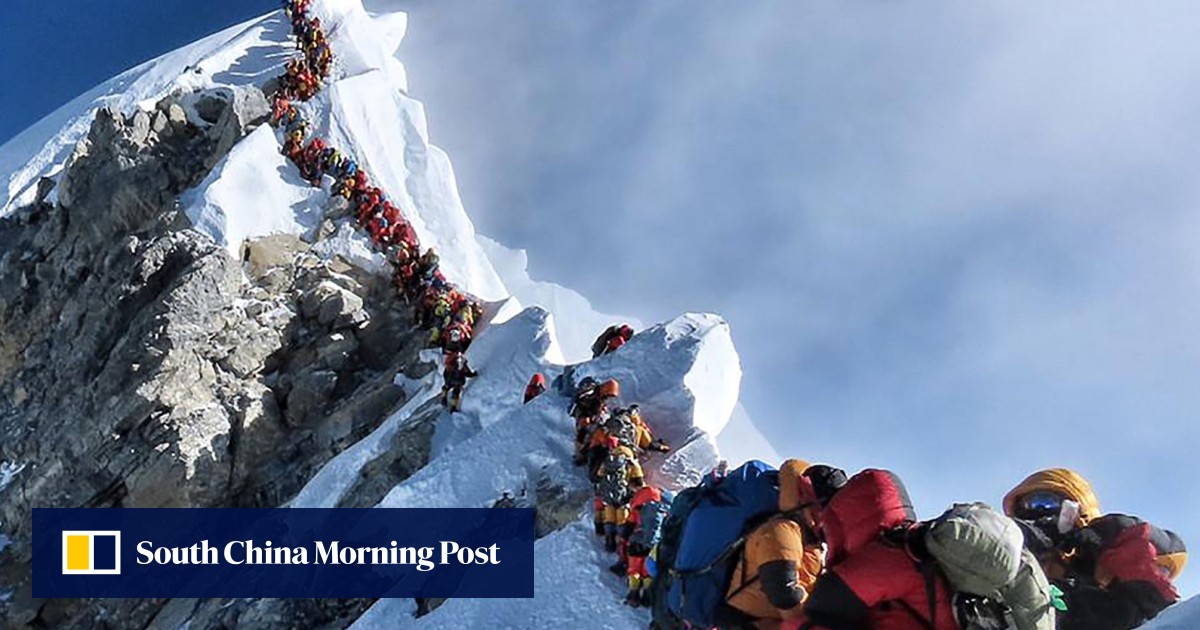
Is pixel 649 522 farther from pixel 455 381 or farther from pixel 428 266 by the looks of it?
pixel 428 266

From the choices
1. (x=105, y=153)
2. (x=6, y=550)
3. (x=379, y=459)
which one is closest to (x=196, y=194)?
(x=105, y=153)

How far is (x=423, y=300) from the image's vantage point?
861 inches

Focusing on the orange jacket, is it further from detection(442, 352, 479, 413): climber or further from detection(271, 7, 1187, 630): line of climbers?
detection(442, 352, 479, 413): climber

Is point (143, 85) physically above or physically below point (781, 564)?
above

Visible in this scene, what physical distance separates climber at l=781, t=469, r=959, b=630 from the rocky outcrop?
15758mm

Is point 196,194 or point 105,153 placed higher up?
point 105,153

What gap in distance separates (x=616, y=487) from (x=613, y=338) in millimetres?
4941

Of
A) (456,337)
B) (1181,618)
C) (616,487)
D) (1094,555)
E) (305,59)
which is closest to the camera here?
(1181,618)

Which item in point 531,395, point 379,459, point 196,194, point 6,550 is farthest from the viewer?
point 196,194

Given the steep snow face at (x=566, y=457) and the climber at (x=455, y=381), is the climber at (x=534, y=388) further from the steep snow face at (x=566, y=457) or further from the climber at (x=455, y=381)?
the climber at (x=455, y=381)

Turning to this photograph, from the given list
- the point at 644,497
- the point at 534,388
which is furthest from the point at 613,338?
the point at 644,497

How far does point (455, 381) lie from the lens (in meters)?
16.5

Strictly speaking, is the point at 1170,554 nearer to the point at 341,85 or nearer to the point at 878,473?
the point at 878,473

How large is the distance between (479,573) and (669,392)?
360 centimetres
